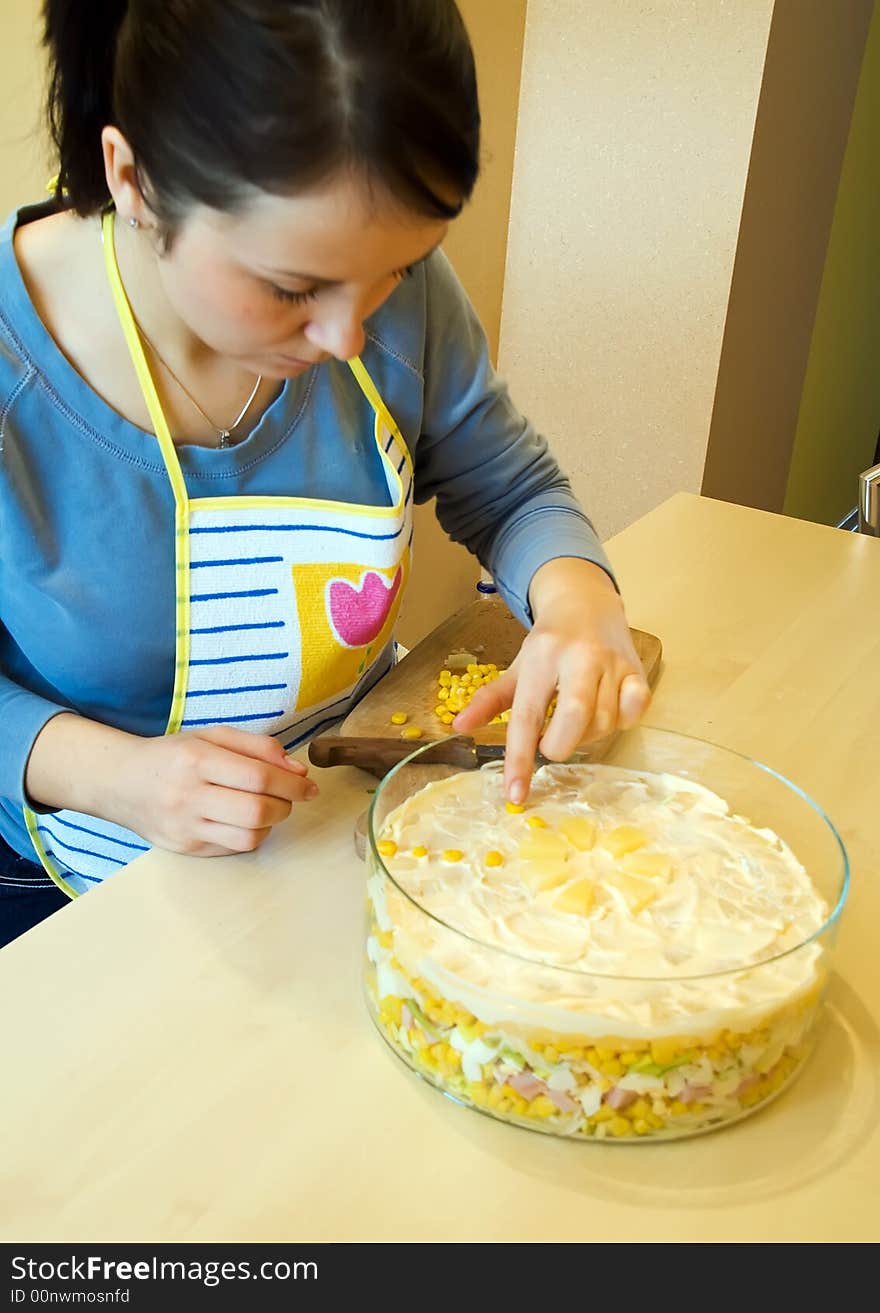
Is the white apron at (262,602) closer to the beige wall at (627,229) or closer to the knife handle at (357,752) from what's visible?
the knife handle at (357,752)

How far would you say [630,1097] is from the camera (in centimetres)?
65

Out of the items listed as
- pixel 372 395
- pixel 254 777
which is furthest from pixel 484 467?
pixel 254 777

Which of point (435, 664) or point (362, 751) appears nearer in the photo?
point (362, 751)

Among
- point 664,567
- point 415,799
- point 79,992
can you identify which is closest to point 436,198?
point 415,799

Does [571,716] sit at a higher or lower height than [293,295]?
lower

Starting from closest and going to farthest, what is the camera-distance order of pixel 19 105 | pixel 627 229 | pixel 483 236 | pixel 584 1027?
1. pixel 584 1027
2. pixel 19 105
3. pixel 627 229
4. pixel 483 236

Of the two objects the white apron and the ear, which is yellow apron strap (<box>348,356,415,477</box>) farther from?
the ear

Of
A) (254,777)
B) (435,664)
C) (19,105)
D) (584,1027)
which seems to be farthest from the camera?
(19,105)

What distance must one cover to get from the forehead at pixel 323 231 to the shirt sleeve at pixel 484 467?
1.38 feet

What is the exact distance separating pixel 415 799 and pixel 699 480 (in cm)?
195

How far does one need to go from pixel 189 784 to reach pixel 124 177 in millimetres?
424

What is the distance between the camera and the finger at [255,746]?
866mm

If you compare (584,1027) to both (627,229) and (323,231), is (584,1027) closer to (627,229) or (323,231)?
(323,231)

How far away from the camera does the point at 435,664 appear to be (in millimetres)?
1236
